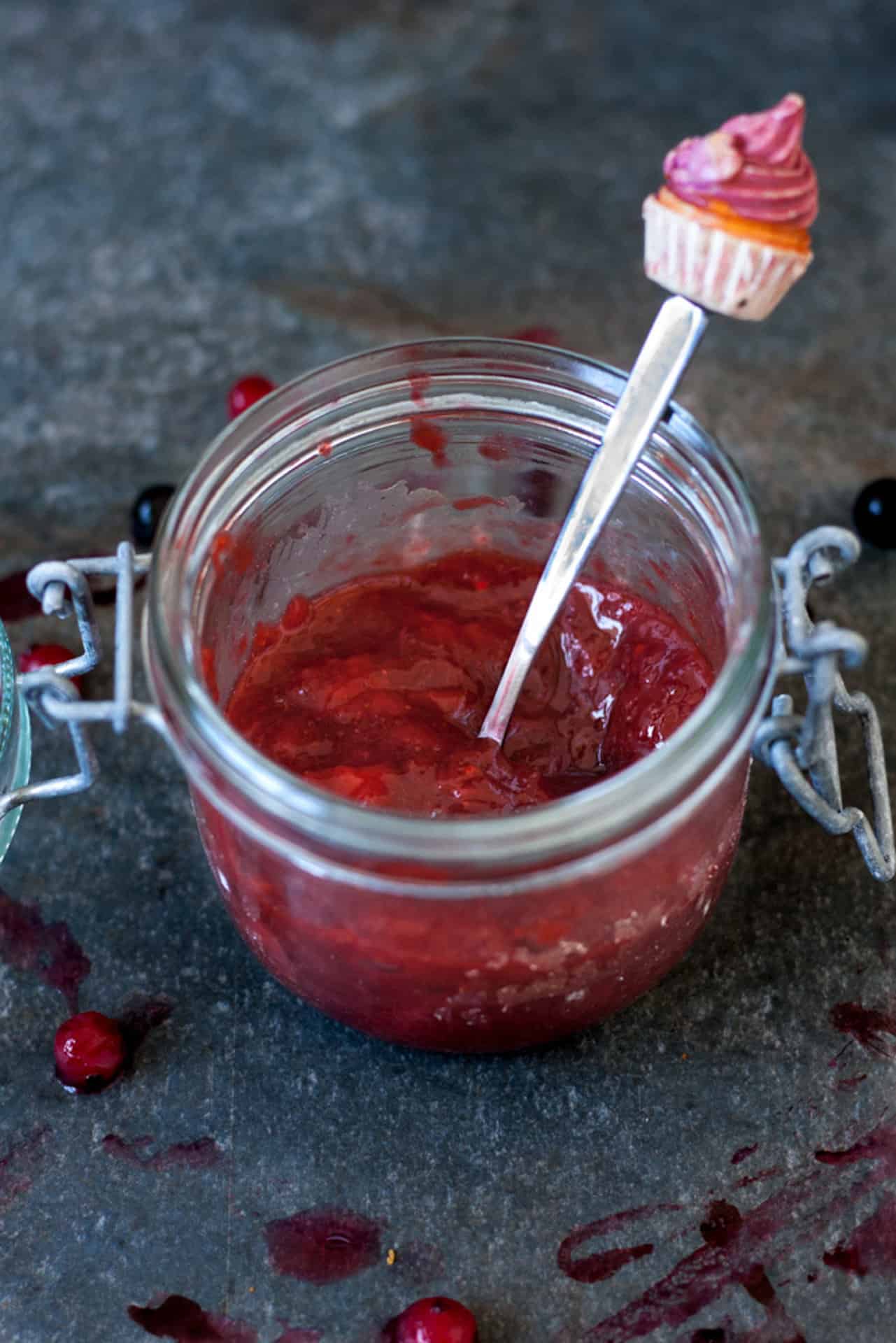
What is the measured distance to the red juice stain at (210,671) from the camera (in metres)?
1.19

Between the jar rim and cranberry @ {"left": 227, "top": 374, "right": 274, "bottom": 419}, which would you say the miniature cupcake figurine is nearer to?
the jar rim

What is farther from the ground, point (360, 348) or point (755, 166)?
point (755, 166)

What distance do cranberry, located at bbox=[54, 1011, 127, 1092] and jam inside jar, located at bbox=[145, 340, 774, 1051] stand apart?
16 centimetres

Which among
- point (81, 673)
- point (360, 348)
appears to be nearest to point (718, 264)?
point (81, 673)

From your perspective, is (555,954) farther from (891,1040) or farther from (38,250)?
(38,250)

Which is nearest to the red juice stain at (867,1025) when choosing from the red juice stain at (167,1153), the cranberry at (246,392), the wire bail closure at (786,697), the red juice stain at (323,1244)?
the wire bail closure at (786,697)

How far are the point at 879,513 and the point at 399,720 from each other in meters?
0.64

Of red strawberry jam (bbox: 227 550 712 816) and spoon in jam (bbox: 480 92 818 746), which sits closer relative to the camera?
spoon in jam (bbox: 480 92 818 746)

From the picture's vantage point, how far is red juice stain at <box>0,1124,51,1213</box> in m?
1.25

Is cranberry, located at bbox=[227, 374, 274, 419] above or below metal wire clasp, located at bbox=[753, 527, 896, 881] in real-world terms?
below

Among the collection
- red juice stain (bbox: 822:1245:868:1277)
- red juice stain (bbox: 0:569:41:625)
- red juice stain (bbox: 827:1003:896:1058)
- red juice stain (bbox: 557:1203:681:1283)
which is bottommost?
red juice stain (bbox: 557:1203:681:1283)

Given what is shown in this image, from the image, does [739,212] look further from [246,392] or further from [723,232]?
[246,392]

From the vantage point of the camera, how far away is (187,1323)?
118 centimetres

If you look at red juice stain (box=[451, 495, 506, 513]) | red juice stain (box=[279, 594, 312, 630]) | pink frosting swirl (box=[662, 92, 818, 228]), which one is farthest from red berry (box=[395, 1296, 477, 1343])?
pink frosting swirl (box=[662, 92, 818, 228])
